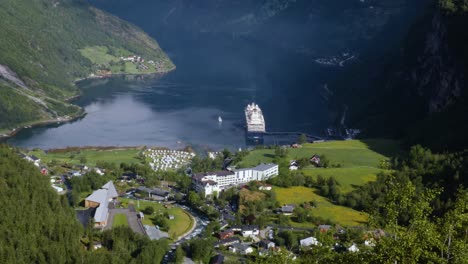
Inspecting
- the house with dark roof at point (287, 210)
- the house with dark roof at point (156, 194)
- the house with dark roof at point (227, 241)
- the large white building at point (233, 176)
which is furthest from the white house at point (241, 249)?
the large white building at point (233, 176)

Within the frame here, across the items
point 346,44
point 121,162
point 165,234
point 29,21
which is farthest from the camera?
point 346,44

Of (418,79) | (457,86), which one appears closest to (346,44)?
(418,79)

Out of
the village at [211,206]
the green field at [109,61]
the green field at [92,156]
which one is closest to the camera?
the village at [211,206]

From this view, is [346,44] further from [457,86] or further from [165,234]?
[165,234]

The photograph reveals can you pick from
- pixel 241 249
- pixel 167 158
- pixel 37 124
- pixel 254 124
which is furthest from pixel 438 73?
pixel 37 124

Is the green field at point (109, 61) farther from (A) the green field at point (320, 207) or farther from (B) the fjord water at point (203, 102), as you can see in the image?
(A) the green field at point (320, 207)

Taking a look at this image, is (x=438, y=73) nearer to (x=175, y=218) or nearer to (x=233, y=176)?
(x=233, y=176)
